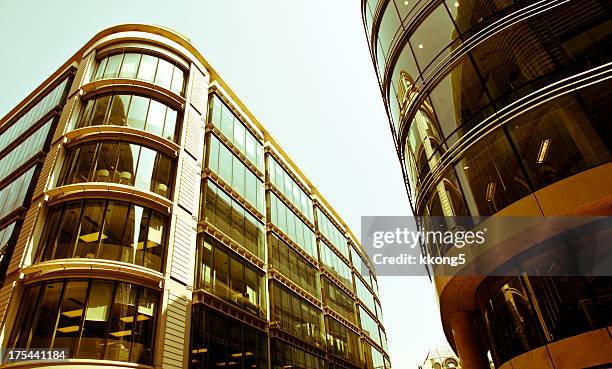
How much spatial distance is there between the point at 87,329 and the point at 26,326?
244 cm

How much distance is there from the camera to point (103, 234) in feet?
54.7

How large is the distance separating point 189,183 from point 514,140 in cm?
1540

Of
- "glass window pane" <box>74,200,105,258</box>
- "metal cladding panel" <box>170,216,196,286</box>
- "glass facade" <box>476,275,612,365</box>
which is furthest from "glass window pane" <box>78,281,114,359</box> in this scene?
"glass facade" <box>476,275,612,365</box>

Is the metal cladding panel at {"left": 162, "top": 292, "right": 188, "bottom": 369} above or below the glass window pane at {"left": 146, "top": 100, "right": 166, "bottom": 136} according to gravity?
below

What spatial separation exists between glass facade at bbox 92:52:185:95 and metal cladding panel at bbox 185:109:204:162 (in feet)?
5.33

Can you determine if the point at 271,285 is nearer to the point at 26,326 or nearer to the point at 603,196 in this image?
the point at 26,326

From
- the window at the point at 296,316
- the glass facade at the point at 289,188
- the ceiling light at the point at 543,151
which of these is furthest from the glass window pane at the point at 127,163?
the ceiling light at the point at 543,151

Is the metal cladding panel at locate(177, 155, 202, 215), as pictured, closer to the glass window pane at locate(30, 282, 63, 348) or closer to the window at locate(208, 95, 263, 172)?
the window at locate(208, 95, 263, 172)

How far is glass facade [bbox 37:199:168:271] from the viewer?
53.7 feet

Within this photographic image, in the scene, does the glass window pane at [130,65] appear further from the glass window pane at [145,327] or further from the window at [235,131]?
the glass window pane at [145,327]

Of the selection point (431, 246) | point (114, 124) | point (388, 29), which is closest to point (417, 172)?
point (431, 246)

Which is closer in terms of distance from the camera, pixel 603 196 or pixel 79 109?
pixel 603 196

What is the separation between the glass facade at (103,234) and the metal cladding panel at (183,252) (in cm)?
58

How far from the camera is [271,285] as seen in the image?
2505 cm
